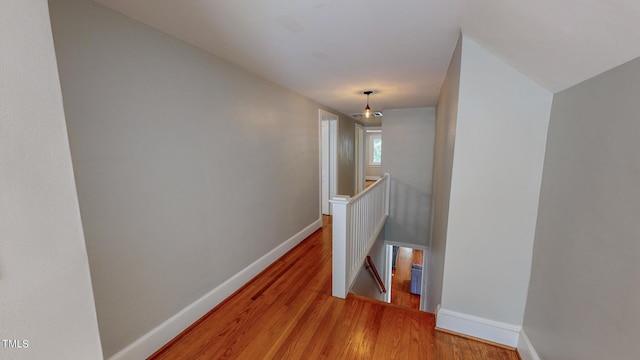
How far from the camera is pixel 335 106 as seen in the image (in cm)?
437

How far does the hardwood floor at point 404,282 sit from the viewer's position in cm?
597

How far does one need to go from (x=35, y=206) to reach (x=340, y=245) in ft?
6.46

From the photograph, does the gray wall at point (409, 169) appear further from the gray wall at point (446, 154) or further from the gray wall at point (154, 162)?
the gray wall at point (154, 162)

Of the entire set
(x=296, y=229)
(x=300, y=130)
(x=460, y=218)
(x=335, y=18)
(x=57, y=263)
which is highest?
(x=335, y=18)

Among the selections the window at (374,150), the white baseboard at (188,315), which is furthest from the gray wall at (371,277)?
the window at (374,150)

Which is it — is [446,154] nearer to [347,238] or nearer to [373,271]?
[347,238]

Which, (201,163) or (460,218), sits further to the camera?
(201,163)

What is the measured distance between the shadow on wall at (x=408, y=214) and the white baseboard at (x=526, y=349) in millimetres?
3010

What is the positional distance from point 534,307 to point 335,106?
3.72m

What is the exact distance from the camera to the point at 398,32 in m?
1.60

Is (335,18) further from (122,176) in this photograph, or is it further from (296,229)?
(296,229)

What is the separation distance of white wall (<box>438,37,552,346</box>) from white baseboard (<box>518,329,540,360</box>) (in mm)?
57

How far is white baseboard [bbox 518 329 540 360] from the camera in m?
1.45

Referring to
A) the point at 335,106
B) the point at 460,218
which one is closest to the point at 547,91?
the point at 460,218
